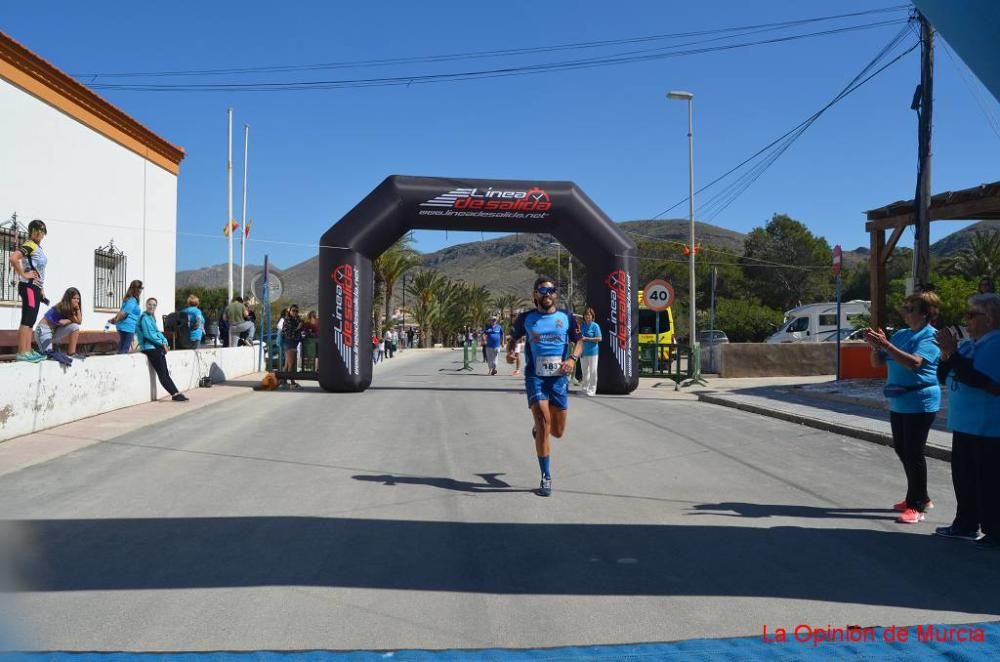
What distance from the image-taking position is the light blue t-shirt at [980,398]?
4.80 metres

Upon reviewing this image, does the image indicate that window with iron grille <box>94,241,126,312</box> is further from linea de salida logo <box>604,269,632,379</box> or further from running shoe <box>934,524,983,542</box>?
running shoe <box>934,524,983,542</box>

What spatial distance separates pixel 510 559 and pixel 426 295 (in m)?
55.5

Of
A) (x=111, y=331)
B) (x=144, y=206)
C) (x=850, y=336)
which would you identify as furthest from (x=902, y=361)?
(x=850, y=336)

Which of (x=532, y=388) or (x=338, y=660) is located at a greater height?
(x=532, y=388)

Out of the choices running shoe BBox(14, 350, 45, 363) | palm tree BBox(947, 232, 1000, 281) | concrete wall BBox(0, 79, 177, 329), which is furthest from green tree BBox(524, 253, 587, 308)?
running shoe BBox(14, 350, 45, 363)

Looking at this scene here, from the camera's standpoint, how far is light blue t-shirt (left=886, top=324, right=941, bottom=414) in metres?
5.48

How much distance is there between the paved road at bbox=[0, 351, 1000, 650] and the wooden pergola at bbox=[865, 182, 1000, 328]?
302 inches

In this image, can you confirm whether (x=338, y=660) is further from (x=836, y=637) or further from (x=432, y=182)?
(x=432, y=182)

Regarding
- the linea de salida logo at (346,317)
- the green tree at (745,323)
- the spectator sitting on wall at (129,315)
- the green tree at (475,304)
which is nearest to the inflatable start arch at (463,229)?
the linea de salida logo at (346,317)

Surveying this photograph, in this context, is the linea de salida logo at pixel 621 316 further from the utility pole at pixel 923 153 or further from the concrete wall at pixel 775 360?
the concrete wall at pixel 775 360

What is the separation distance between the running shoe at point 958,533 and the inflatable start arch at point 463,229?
35.0ft

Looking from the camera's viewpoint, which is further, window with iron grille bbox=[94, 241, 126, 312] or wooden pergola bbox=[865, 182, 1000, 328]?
window with iron grille bbox=[94, 241, 126, 312]

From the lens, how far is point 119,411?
11539mm

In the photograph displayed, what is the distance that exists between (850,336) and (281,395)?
25.3 meters
